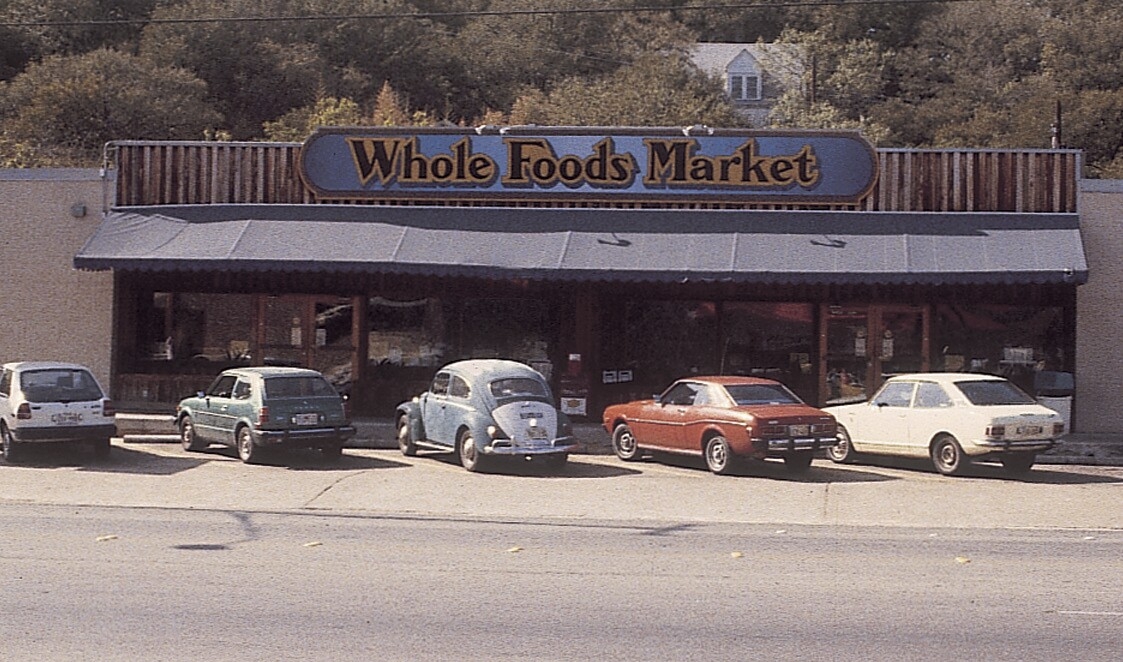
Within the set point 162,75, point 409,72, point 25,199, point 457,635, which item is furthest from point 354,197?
point 409,72

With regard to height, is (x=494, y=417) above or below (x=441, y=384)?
below

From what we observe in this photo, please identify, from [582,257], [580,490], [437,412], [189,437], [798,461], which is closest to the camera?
[580,490]

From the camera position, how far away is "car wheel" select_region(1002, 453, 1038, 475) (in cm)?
2078

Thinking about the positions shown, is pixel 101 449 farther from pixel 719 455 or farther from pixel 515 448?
pixel 719 455

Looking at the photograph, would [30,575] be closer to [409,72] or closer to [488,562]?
[488,562]

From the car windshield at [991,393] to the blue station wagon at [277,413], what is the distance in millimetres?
9712

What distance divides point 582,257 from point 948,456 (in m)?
8.24

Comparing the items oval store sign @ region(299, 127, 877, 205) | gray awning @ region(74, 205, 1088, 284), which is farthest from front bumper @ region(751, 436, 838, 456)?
oval store sign @ region(299, 127, 877, 205)

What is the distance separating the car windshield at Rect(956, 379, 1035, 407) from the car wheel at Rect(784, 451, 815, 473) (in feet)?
8.43

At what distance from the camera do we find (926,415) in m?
21.4

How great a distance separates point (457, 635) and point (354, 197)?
19.6 meters

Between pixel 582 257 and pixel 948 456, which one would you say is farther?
pixel 582 257

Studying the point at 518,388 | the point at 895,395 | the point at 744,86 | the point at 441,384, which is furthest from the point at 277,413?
the point at 744,86

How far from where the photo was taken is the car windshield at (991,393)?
829 inches
